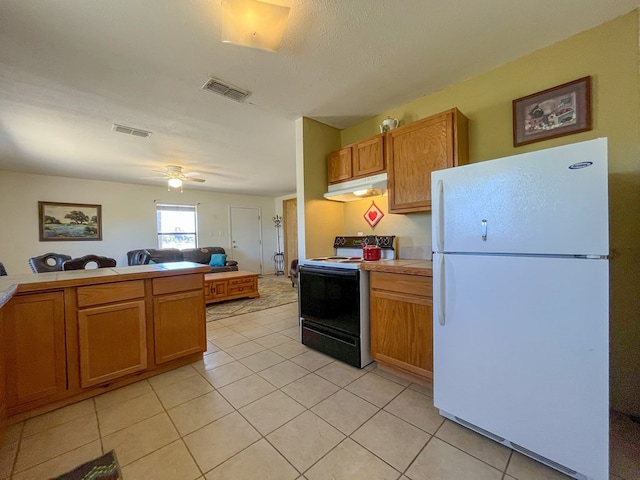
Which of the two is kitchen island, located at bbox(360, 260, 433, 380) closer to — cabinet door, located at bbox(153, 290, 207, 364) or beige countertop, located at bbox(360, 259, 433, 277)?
beige countertop, located at bbox(360, 259, 433, 277)

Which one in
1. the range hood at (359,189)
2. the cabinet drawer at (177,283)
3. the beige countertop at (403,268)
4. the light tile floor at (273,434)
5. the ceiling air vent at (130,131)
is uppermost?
the ceiling air vent at (130,131)

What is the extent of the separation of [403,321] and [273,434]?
114 cm

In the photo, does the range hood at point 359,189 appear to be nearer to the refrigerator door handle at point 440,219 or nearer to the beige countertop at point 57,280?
the refrigerator door handle at point 440,219

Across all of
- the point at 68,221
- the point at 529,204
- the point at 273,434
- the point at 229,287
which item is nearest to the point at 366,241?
the point at 529,204

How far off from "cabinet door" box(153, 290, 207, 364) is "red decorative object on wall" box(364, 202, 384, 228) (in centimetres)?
188

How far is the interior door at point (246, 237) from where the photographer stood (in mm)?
7336

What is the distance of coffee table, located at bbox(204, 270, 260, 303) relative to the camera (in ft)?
14.5

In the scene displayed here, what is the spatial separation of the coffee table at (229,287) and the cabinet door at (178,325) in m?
2.00

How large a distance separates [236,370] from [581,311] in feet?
7.57

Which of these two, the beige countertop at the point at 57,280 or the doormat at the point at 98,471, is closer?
the doormat at the point at 98,471

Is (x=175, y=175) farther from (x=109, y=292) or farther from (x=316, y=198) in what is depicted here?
(x=109, y=292)

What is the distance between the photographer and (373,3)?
140cm

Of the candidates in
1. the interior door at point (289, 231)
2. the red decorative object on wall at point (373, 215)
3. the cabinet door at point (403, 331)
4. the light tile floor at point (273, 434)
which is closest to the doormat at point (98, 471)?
the light tile floor at point (273, 434)

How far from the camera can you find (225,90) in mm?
2211
